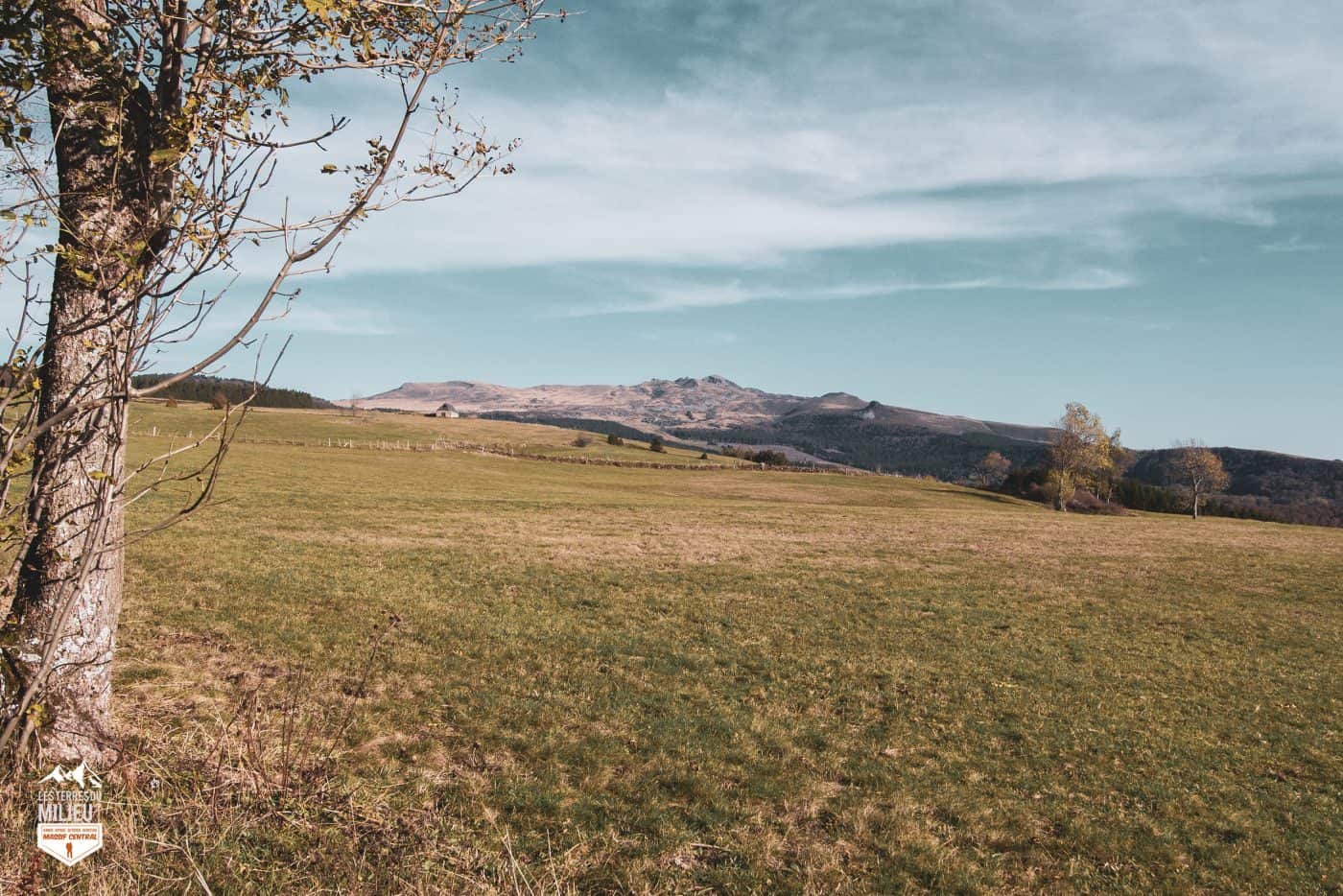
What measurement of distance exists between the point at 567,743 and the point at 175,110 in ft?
29.7

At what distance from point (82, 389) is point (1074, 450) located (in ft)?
373

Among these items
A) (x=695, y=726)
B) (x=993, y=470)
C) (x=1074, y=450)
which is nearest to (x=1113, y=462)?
(x=1074, y=450)

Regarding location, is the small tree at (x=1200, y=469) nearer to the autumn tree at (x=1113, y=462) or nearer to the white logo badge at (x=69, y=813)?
the autumn tree at (x=1113, y=462)

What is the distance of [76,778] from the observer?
6.55 meters

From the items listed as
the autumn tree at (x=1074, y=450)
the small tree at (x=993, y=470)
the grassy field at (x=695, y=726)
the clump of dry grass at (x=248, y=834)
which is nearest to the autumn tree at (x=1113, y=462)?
the autumn tree at (x=1074, y=450)

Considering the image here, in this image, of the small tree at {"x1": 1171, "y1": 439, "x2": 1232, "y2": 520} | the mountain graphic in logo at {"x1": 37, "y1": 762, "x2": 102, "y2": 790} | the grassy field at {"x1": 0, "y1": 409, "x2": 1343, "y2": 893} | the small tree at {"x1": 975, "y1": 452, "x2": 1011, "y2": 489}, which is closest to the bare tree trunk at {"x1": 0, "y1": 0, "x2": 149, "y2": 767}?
the mountain graphic in logo at {"x1": 37, "y1": 762, "x2": 102, "y2": 790}

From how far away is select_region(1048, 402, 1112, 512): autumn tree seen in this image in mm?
98938

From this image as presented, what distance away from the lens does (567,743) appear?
10.3 m

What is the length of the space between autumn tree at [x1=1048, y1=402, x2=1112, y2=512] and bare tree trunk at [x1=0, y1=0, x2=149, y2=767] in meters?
112

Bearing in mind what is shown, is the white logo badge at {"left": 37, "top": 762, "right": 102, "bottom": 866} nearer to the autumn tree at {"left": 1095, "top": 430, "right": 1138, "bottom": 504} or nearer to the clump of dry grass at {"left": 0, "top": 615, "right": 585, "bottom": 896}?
the clump of dry grass at {"left": 0, "top": 615, "right": 585, "bottom": 896}

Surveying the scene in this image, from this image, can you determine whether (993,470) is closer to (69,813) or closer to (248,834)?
(248,834)

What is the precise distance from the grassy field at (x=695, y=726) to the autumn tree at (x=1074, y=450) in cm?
7901

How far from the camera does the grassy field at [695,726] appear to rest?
704cm

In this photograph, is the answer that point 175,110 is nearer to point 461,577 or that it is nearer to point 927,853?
point 927,853
